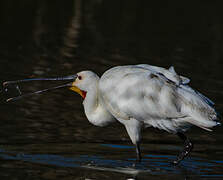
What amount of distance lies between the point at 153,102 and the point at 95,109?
106 cm

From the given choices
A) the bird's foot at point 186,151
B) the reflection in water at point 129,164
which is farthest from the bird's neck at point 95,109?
the bird's foot at point 186,151

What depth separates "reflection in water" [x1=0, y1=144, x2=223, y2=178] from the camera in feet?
30.7

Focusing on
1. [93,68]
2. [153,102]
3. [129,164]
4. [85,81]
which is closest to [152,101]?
[153,102]

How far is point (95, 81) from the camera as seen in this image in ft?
34.2

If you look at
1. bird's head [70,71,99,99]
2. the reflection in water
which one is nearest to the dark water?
the reflection in water

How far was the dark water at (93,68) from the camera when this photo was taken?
31.4 feet

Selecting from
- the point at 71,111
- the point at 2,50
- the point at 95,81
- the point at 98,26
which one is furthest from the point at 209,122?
the point at 98,26

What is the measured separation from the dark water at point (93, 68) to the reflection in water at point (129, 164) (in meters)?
0.01

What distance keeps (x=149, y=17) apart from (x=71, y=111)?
14648mm

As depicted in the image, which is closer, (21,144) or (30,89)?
(21,144)

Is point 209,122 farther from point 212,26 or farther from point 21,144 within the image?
point 212,26

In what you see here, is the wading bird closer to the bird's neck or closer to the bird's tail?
the bird's tail

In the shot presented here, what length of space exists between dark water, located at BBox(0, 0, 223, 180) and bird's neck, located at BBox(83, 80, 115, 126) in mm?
380

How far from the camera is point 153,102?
9641mm
